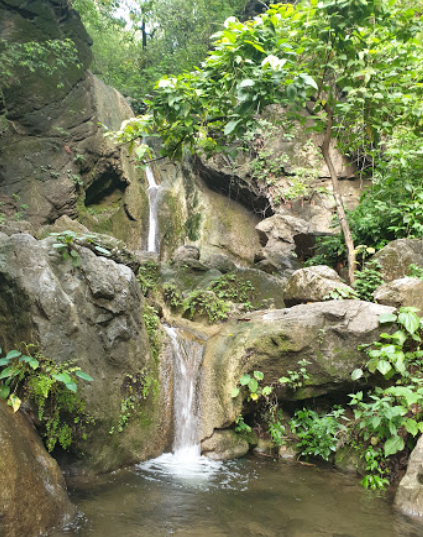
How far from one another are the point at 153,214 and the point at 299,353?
940cm

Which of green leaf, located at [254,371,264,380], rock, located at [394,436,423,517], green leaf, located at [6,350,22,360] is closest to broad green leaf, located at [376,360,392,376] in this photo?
rock, located at [394,436,423,517]

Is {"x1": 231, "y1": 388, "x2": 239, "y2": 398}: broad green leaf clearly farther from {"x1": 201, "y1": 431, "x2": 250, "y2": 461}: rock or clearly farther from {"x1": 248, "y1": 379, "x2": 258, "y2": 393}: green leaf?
{"x1": 201, "y1": 431, "x2": 250, "y2": 461}: rock

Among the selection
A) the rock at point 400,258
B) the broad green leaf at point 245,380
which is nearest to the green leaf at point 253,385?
the broad green leaf at point 245,380

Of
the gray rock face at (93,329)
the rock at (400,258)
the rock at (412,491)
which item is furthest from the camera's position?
the rock at (400,258)

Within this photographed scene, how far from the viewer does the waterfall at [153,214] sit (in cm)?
1364

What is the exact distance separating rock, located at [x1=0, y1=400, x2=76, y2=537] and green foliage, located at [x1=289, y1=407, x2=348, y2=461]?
3.27 meters

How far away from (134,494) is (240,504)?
3.63ft

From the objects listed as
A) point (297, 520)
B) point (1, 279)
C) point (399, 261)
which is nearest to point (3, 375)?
point (1, 279)

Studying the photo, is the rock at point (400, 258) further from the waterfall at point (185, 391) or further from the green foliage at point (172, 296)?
the green foliage at point (172, 296)

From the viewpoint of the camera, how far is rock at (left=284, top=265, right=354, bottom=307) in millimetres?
6952

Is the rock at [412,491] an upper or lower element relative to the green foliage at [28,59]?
lower

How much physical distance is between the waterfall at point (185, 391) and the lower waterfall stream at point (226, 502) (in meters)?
0.03

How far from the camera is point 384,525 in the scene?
397 cm

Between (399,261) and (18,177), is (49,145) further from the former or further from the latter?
(399,261)
